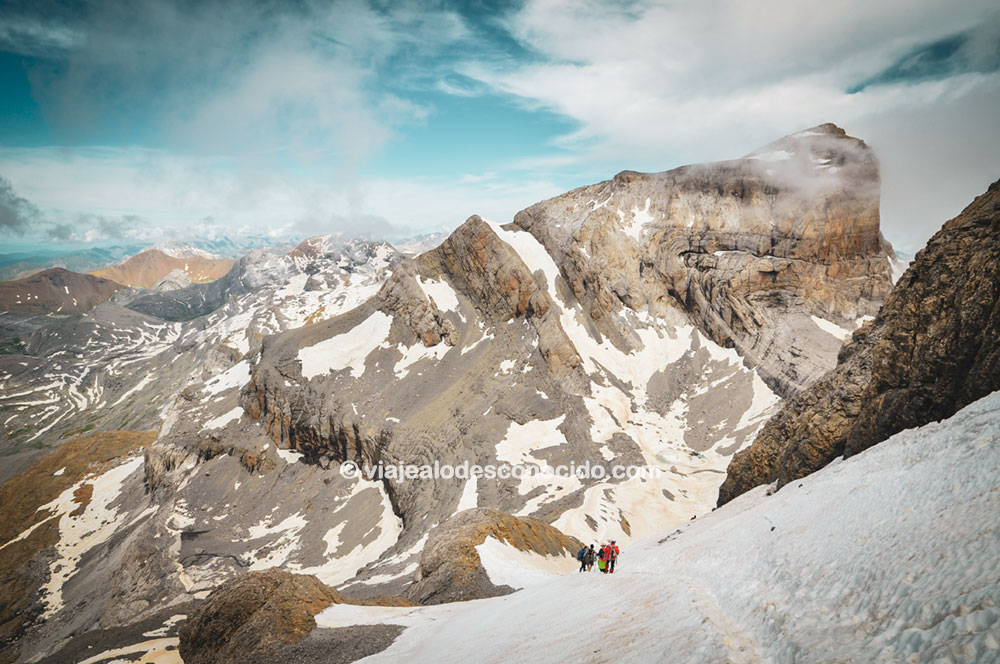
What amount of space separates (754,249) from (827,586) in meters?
82.2

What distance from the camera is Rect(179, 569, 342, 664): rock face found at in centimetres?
1603

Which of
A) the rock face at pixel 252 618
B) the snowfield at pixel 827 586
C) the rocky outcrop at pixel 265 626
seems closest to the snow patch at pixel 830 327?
the snowfield at pixel 827 586

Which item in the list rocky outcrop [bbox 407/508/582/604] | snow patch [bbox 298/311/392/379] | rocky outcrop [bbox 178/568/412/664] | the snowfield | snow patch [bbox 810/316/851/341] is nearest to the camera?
the snowfield

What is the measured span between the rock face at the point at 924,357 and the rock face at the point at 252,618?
823 inches

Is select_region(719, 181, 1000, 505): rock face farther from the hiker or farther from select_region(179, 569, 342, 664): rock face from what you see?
select_region(179, 569, 342, 664): rock face

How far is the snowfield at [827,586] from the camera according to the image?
540 cm

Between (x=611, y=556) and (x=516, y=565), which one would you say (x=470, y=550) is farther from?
(x=611, y=556)

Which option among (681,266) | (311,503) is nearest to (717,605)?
(311,503)

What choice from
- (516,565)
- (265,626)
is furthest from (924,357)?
(265,626)

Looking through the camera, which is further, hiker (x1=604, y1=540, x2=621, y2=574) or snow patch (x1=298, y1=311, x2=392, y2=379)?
snow patch (x1=298, y1=311, x2=392, y2=379)

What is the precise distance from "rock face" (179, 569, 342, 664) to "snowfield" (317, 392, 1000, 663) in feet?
15.4

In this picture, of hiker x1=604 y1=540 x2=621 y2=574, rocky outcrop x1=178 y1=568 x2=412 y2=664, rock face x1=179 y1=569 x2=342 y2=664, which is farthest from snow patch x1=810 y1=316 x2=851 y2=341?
rock face x1=179 y1=569 x2=342 y2=664

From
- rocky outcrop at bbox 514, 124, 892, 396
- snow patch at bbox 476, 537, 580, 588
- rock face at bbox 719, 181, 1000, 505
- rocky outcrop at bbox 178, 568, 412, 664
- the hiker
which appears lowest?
snow patch at bbox 476, 537, 580, 588

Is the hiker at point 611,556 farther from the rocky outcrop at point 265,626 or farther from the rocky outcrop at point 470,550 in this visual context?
the rocky outcrop at point 265,626
